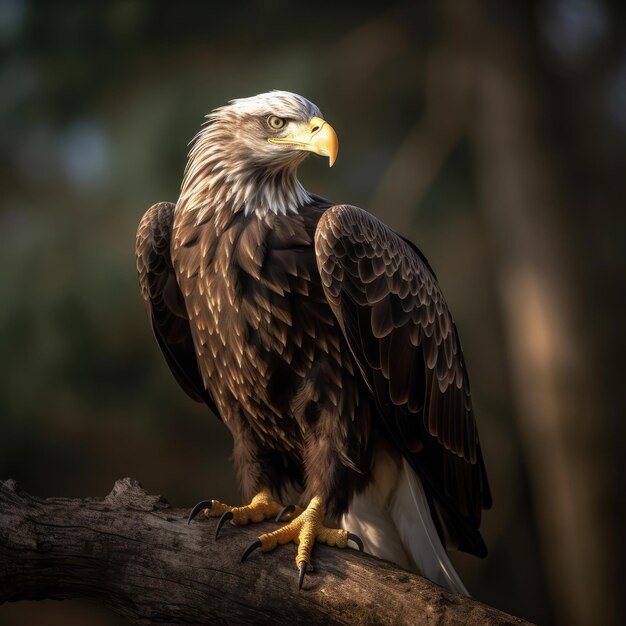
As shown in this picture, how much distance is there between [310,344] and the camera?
112 inches

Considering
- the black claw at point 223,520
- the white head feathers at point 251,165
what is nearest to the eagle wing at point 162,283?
the white head feathers at point 251,165

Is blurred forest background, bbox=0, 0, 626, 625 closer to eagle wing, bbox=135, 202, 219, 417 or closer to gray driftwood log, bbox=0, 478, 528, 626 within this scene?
eagle wing, bbox=135, 202, 219, 417

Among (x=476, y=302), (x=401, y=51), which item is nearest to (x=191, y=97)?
(x=401, y=51)

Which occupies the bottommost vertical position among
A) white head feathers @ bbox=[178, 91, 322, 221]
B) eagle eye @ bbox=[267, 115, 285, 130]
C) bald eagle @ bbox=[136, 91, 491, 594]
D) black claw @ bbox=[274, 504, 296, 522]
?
black claw @ bbox=[274, 504, 296, 522]

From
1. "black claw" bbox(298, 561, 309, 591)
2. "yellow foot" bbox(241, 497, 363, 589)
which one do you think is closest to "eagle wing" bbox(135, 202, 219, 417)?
"yellow foot" bbox(241, 497, 363, 589)

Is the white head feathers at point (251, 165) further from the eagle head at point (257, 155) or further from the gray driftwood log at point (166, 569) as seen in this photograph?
the gray driftwood log at point (166, 569)

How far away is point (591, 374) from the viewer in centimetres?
550

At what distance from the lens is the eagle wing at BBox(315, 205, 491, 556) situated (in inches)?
111

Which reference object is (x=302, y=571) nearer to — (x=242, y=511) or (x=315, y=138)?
(x=242, y=511)

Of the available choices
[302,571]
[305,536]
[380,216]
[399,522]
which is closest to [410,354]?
[399,522]

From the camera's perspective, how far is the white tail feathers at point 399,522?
311cm

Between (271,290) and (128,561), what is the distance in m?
0.89

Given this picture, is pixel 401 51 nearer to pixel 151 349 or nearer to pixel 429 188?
pixel 429 188

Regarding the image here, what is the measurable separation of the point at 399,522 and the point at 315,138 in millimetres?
1320
